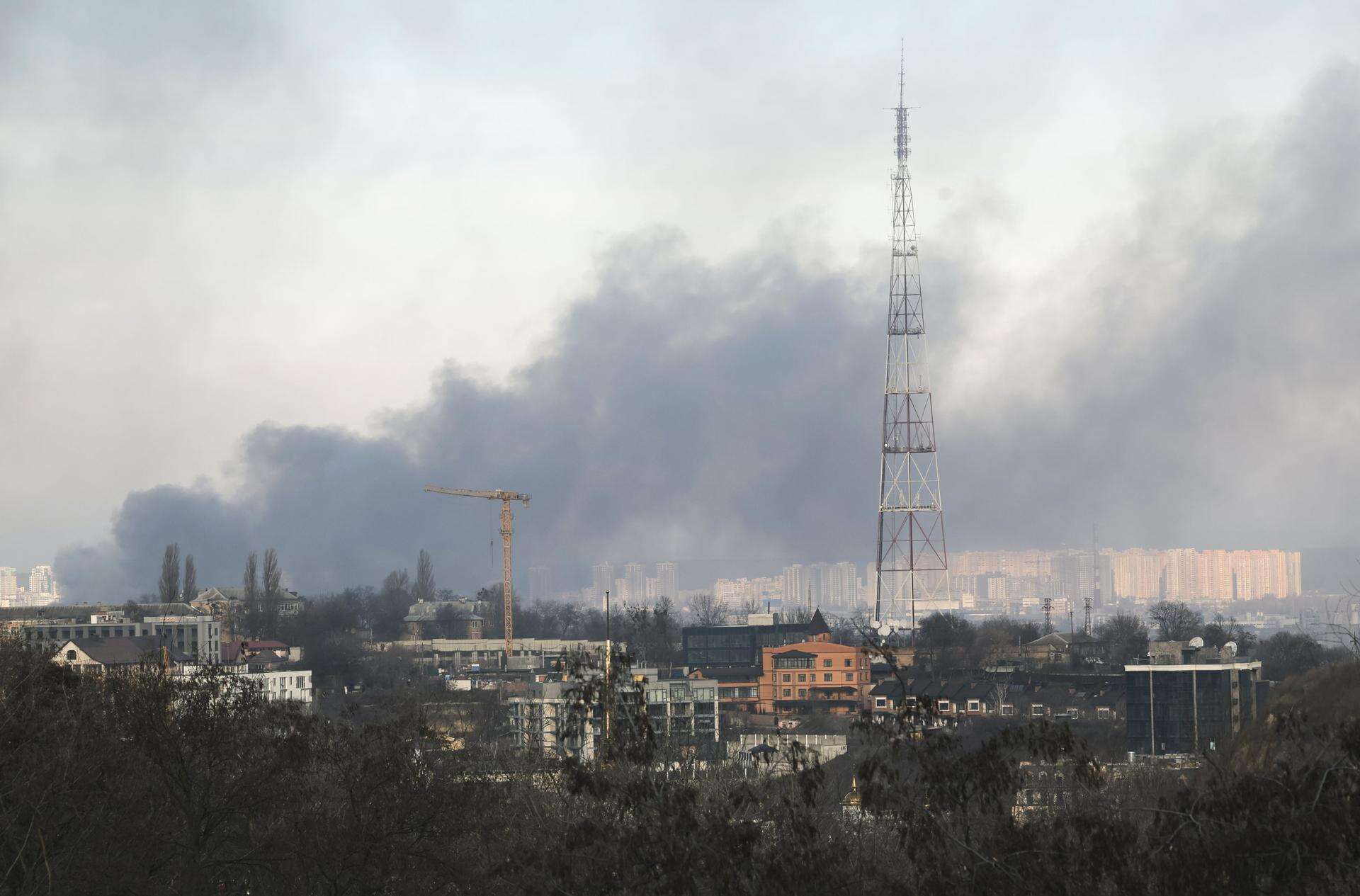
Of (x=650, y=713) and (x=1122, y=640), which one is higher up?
(x=650, y=713)

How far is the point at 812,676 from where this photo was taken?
61.6 meters

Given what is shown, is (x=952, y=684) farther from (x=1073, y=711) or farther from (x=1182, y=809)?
(x=1182, y=809)

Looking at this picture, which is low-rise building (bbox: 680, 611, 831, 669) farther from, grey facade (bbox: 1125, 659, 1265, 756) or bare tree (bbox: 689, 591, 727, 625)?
grey facade (bbox: 1125, 659, 1265, 756)

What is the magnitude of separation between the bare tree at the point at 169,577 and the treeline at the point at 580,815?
77.5 m

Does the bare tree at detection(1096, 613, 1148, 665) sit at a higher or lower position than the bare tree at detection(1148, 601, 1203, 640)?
lower

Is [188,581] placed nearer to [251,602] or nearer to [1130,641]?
[251,602]

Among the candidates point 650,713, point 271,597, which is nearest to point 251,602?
point 271,597

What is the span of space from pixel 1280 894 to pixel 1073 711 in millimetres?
43167

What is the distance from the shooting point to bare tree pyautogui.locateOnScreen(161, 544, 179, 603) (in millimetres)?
91500

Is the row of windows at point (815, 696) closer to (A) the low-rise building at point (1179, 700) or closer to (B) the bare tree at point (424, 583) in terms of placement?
(A) the low-rise building at point (1179, 700)

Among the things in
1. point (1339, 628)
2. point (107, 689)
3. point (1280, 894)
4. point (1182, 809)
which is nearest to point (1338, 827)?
point (1280, 894)

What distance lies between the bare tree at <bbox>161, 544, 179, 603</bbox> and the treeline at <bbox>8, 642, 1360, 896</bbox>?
254ft

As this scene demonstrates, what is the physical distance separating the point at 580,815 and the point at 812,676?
163ft

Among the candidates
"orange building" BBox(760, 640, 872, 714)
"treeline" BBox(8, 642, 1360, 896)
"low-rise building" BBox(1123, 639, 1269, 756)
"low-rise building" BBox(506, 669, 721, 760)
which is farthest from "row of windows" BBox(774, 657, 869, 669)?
"treeline" BBox(8, 642, 1360, 896)
